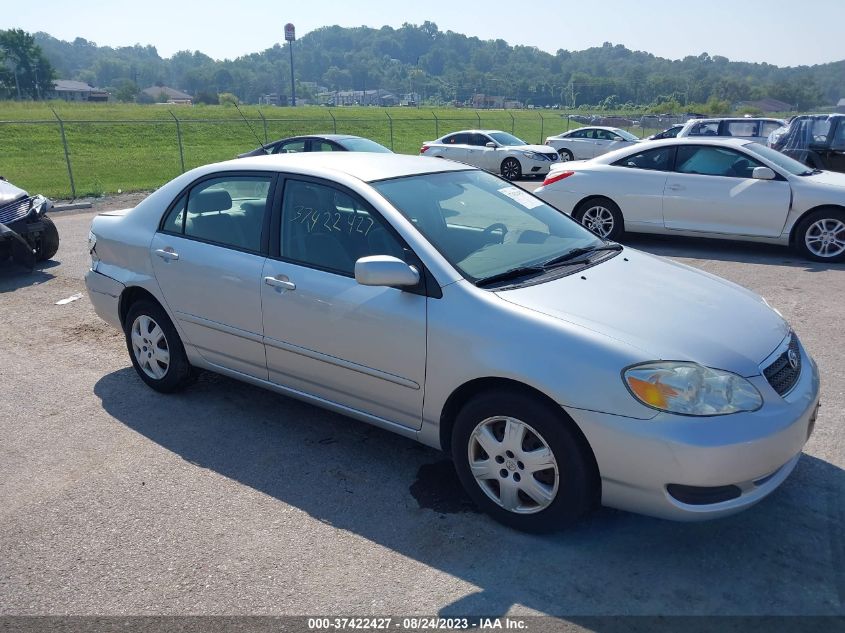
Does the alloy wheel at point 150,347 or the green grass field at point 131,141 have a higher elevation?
the alloy wheel at point 150,347

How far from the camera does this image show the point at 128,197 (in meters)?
16.7

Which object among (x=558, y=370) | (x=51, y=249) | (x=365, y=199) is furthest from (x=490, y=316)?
(x=51, y=249)

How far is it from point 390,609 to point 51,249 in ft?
27.2

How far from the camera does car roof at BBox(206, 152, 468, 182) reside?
13.8ft

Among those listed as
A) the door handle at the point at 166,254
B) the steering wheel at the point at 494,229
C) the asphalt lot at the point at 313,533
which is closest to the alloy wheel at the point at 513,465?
the asphalt lot at the point at 313,533

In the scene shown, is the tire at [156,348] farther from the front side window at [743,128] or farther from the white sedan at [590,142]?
the white sedan at [590,142]

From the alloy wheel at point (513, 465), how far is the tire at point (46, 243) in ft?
25.8

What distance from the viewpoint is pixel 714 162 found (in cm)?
952

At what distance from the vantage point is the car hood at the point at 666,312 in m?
3.17

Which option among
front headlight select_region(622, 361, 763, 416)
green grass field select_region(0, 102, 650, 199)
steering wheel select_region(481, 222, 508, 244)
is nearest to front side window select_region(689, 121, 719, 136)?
green grass field select_region(0, 102, 650, 199)

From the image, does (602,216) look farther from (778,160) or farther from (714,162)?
(778,160)

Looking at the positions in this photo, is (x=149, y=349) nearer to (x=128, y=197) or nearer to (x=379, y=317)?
(x=379, y=317)

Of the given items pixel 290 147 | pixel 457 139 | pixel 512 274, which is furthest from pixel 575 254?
pixel 457 139

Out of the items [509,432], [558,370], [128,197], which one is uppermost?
[558,370]
